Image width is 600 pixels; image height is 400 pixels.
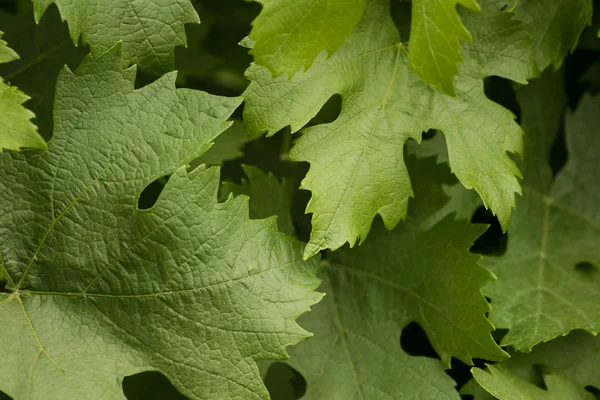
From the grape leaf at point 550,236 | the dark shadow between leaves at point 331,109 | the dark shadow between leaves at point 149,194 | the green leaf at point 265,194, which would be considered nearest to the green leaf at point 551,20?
the grape leaf at point 550,236

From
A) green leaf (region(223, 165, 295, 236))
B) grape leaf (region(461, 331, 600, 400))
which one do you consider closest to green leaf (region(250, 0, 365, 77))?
green leaf (region(223, 165, 295, 236))

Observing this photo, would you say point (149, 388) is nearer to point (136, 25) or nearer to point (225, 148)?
point (225, 148)

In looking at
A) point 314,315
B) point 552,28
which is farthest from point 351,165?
point 552,28

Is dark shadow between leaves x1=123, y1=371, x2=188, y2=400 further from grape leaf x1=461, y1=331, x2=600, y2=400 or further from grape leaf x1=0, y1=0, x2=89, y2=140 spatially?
grape leaf x1=461, y1=331, x2=600, y2=400

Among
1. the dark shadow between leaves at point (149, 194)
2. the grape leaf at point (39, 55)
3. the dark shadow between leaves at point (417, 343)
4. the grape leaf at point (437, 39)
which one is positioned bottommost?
the dark shadow between leaves at point (417, 343)

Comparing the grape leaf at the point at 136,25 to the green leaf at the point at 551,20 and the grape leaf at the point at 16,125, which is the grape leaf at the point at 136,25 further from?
the green leaf at the point at 551,20

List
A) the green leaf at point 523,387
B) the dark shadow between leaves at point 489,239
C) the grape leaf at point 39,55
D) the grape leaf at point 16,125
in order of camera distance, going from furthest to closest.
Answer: the dark shadow between leaves at point 489,239, the grape leaf at point 39,55, the green leaf at point 523,387, the grape leaf at point 16,125
